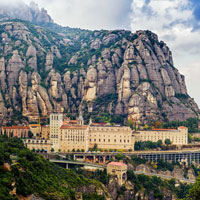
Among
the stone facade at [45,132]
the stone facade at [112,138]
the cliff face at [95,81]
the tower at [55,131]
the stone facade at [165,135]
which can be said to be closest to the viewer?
the tower at [55,131]

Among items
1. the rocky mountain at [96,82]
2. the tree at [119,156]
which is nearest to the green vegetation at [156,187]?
the tree at [119,156]

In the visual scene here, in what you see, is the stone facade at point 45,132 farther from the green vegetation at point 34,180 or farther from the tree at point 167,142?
the green vegetation at point 34,180

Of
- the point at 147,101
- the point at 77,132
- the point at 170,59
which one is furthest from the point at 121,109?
the point at 170,59

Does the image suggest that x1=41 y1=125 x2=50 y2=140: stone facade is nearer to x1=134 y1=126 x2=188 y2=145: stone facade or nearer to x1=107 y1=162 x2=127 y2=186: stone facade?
x1=134 y1=126 x2=188 y2=145: stone facade

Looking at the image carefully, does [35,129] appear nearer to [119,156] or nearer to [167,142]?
[119,156]

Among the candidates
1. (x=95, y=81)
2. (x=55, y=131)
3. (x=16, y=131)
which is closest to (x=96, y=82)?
(x=95, y=81)

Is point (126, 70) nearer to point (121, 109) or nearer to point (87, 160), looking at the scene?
point (121, 109)

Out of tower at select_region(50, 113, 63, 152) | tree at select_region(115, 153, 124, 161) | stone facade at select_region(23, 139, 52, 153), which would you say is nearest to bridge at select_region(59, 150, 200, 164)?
tree at select_region(115, 153, 124, 161)
